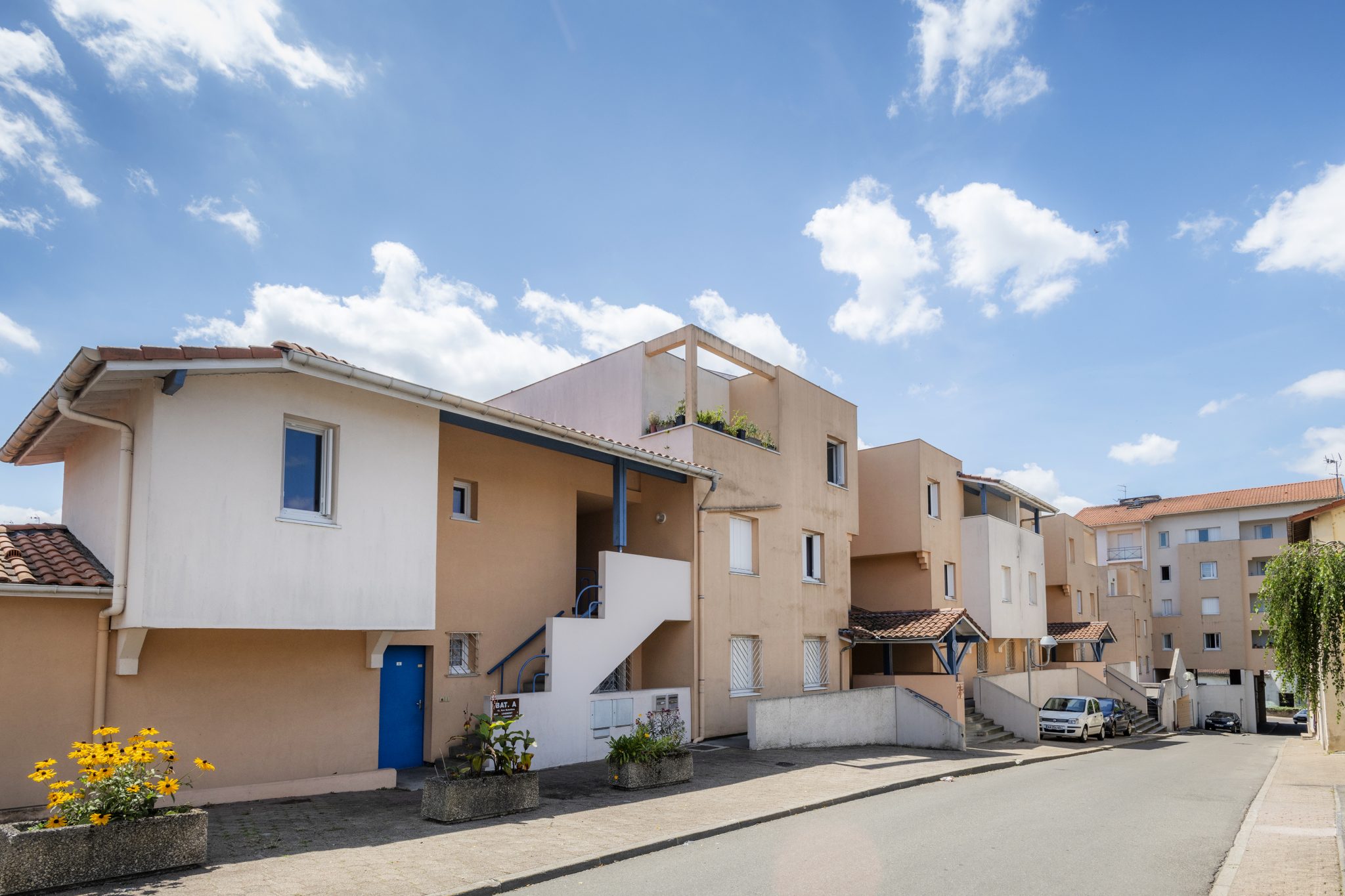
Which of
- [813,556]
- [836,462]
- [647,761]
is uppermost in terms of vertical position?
[836,462]

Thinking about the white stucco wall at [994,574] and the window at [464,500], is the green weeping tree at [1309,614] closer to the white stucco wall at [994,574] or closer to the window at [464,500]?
the white stucco wall at [994,574]

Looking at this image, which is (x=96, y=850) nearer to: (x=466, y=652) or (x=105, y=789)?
(x=105, y=789)

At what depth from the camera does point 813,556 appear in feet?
77.0

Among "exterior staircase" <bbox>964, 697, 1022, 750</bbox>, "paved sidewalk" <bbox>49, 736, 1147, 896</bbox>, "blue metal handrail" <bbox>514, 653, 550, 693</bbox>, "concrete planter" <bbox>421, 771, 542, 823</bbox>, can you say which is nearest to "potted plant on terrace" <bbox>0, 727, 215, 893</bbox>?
"paved sidewalk" <bbox>49, 736, 1147, 896</bbox>

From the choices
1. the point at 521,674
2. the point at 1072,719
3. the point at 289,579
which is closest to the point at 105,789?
the point at 289,579

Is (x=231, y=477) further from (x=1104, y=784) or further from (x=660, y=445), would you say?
(x=1104, y=784)

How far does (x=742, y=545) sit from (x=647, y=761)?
8292mm

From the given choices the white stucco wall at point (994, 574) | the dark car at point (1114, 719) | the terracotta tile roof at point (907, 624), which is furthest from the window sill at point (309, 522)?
the dark car at point (1114, 719)

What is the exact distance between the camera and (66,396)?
10.4 metres

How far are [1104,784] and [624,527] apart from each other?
9836 millimetres

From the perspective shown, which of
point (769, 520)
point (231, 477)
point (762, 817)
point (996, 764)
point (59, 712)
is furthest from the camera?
point (769, 520)

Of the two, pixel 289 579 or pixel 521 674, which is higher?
pixel 289 579

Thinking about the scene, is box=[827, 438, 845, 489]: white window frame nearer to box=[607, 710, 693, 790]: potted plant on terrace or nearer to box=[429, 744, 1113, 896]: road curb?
box=[429, 744, 1113, 896]: road curb

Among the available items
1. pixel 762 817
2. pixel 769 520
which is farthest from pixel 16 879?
pixel 769 520
